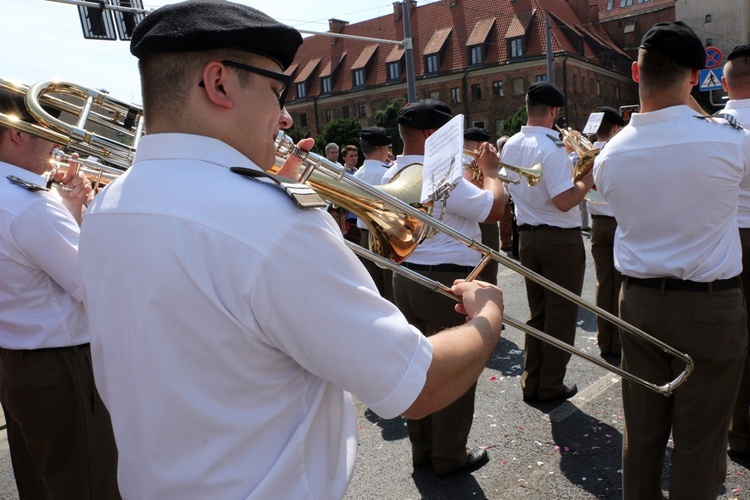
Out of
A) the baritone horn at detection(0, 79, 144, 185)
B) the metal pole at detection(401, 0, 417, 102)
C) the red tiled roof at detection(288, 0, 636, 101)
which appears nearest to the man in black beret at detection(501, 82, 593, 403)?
the baritone horn at detection(0, 79, 144, 185)

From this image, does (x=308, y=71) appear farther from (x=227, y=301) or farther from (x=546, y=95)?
(x=227, y=301)

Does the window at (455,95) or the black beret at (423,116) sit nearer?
the black beret at (423,116)

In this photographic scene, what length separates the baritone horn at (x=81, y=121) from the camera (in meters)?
2.29

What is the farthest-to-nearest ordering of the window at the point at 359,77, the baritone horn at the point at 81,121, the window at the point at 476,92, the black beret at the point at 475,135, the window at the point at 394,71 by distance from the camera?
1. the window at the point at 359,77
2. the window at the point at 394,71
3. the window at the point at 476,92
4. the black beret at the point at 475,135
5. the baritone horn at the point at 81,121

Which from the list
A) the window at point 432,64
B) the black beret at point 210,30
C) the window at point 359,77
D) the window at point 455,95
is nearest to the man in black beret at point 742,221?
the black beret at point 210,30

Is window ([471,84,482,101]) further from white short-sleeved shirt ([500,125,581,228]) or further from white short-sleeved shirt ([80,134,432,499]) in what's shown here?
white short-sleeved shirt ([80,134,432,499])

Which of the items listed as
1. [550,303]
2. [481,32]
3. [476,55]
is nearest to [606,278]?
[550,303]

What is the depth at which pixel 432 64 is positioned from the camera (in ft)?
138

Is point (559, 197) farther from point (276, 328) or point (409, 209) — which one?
point (276, 328)

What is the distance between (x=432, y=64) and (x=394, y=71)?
9.04ft

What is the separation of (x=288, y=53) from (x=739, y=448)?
3402 millimetres

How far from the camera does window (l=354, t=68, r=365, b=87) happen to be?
4488cm

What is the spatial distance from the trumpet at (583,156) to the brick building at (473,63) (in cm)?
3496

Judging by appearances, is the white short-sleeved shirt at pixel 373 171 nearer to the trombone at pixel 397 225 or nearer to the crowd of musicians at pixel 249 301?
the crowd of musicians at pixel 249 301
